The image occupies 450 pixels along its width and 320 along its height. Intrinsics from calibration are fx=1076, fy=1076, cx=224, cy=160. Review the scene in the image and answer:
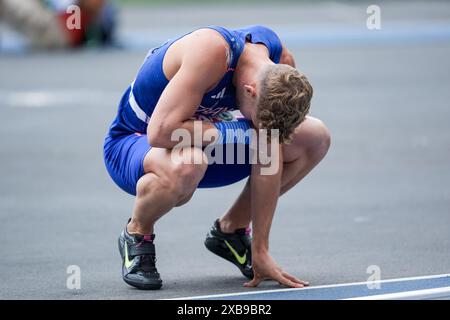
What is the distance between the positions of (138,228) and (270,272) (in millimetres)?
698

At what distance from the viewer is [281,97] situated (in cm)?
489

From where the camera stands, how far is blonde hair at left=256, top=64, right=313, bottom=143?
4.89 m

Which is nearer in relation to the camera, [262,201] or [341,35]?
[262,201]

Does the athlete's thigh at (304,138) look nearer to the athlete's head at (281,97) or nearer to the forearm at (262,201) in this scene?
the forearm at (262,201)

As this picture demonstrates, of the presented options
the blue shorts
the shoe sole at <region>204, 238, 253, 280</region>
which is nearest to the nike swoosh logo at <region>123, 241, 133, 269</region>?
the blue shorts

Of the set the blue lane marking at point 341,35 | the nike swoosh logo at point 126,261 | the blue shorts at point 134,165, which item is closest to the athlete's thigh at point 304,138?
the blue shorts at point 134,165

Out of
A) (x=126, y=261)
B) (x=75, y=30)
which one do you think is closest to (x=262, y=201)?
(x=126, y=261)

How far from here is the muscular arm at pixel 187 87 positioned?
499 centimetres

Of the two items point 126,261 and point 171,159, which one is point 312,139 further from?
point 126,261

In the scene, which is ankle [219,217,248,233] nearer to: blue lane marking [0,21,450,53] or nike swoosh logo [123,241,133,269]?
nike swoosh logo [123,241,133,269]

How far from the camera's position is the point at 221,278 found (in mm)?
5652

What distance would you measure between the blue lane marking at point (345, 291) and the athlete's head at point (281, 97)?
79 centimetres

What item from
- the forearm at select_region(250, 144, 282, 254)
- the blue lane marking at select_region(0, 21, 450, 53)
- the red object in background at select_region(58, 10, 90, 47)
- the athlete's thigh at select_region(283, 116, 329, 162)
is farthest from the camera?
the blue lane marking at select_region(0, 21, 450, 53)
